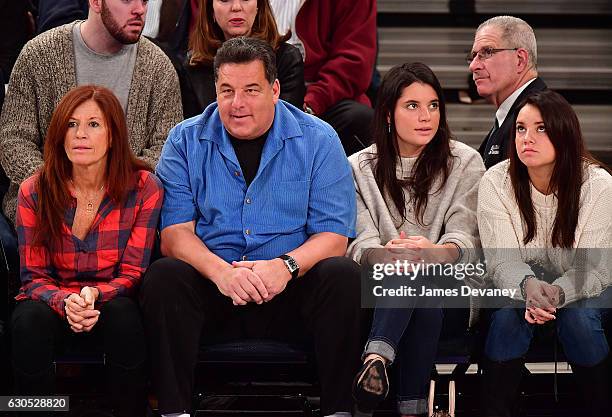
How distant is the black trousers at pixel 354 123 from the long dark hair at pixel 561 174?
30.7 inches

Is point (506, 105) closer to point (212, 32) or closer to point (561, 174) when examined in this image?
point (561, 174)

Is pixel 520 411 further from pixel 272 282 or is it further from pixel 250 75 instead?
pixel 250 75

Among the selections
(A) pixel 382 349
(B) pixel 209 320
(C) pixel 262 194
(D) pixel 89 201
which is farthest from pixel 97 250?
(A) pixel 382 349

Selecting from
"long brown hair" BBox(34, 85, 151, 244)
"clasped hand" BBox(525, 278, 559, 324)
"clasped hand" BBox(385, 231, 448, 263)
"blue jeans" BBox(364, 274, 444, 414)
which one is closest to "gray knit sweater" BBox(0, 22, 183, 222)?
"long brown hair" BBox(34, 85, 151, 244)

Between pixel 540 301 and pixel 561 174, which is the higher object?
pixel 561 174

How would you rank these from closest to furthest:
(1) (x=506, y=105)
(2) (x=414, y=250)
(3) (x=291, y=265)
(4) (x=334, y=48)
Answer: (3) (x=291, y=265) → (2) (x=414, y=250) → (1) (x=506, y=105) → (4) (x=334, y=48)

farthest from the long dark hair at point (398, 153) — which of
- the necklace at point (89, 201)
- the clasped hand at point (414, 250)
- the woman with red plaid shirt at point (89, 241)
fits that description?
the necklace at point (89, 201)

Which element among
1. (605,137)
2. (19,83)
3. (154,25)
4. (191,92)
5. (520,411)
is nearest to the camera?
(520,411)

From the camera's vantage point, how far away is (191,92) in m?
3.64

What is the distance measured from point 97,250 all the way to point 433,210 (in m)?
0.99

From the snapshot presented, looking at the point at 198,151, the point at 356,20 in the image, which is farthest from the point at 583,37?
the point at 198,151

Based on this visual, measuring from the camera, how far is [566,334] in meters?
2.88

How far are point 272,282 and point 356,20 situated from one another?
1426mm

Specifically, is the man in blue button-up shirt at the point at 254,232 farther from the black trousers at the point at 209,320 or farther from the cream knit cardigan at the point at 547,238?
the cream knit cardigan at the point at 547,238
